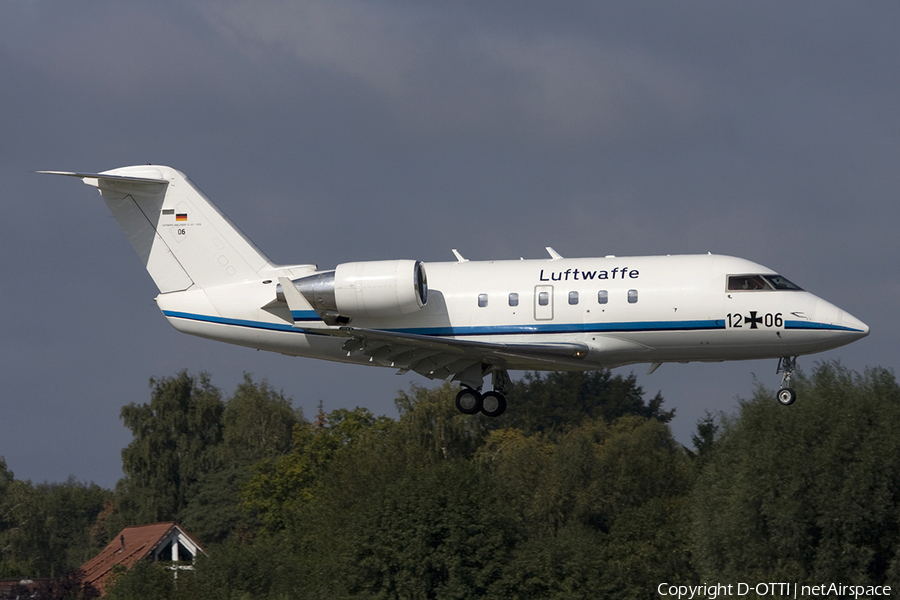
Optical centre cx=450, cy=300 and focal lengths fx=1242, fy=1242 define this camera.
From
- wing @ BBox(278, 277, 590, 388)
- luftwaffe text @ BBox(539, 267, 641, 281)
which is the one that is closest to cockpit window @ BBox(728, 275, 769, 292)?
luftwaffe text @ BBox(539, 267, 641, 281)

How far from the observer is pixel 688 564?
50281 millimetres

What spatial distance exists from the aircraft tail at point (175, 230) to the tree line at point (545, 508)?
15439mm

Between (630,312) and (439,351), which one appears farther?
(439,351)

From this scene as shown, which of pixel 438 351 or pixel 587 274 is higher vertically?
pixel 587 274

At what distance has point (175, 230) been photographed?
32406 mm

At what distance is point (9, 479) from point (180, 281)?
2511 inches

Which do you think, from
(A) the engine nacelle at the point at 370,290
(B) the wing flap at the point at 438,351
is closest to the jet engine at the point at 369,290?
(A) the engine nacelle at the point at 370,290

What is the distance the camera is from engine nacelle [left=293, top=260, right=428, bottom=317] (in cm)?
2867

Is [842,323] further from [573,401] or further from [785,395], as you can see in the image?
[573,401]

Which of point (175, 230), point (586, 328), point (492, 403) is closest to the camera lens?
point (586, 328)

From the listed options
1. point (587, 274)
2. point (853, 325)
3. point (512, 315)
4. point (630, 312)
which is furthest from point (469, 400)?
point (853, 325)

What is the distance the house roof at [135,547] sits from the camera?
60.6 metres

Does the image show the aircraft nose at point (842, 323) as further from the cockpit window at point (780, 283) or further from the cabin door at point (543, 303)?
the cabin door at point (543, 303)

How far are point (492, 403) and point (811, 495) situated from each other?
47.7ft
